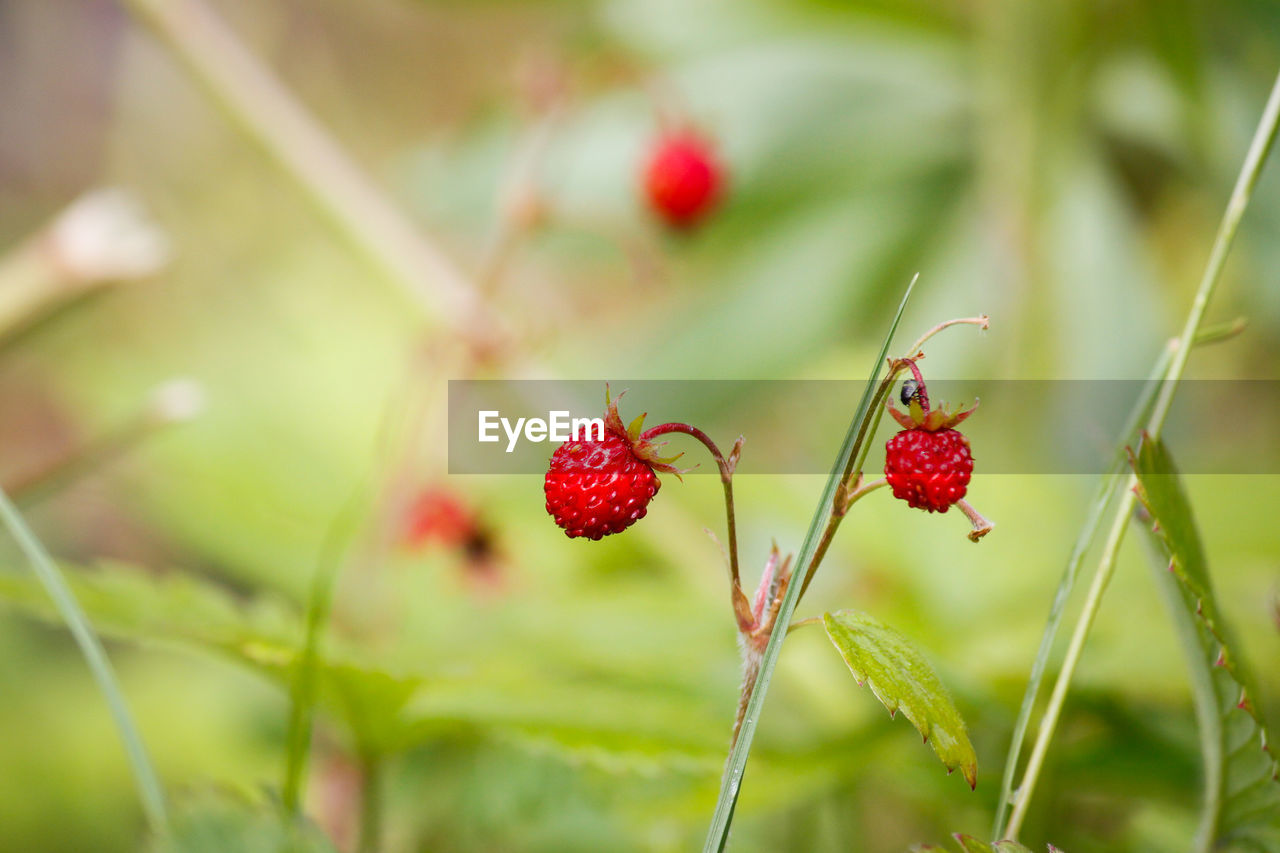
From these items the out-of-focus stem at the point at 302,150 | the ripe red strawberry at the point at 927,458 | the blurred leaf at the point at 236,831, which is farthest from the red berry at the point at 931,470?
the out-of-focus stem at the point at 302,150

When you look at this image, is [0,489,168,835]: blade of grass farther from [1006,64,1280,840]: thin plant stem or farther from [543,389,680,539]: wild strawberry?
[1006,64,1280,840]: thin plant stem

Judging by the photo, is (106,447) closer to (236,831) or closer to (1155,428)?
(236,831)

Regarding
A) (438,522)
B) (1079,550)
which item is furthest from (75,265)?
(1079,550)

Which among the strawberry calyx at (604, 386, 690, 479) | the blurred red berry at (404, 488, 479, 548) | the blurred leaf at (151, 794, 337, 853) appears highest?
the blurred red berry at (404, 488, 479, 548)

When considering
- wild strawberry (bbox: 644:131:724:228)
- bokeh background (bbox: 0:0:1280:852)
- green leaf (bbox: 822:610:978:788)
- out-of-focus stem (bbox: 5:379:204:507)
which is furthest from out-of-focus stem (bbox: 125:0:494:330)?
Answer: green leaf (bbox: 822:610:978:788)

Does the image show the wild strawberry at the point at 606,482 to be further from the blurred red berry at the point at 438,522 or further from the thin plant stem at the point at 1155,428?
the blurred red berry at the point at 438,522

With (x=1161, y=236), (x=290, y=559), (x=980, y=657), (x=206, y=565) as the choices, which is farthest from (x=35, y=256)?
(x=1161, y=236)
